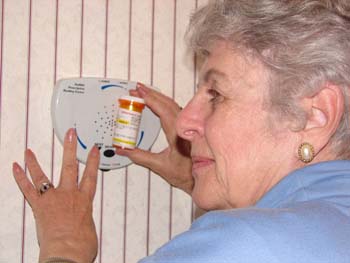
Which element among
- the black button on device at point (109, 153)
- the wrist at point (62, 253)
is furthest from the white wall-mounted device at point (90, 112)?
the wrist at point (62, 253)

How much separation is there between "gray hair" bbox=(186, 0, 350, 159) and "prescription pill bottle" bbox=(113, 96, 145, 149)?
422mm

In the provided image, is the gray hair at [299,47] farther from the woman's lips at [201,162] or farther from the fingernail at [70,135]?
the fingernail at [70,135]

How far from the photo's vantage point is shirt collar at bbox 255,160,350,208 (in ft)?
2.80

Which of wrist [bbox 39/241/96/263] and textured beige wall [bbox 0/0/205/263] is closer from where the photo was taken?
wrist [bbox 39/241/96/263]

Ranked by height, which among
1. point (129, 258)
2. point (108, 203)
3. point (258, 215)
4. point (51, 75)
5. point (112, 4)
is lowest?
point (129, 258)

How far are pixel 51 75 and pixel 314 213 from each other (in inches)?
29.5

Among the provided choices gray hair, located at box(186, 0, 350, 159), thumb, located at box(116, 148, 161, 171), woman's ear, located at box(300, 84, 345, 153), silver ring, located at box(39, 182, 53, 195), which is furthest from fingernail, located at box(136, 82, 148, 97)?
woman's ear, located at box(300, 84, 345, 153)

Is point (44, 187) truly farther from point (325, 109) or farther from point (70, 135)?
point (325, 109)

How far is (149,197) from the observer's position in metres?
1.46

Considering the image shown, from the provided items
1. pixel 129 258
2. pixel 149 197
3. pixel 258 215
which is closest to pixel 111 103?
pixel 149 197

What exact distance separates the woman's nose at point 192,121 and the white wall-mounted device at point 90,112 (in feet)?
1.01

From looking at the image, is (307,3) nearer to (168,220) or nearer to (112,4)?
(112,4)

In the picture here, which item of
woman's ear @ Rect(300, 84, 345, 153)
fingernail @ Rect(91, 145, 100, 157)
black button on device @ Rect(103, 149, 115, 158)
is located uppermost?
woman's ear @ Rect(300, 84, 345, 153)

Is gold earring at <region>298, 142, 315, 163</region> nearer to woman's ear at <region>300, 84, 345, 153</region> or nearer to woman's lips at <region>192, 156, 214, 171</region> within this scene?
woman's ear at <region>300, 84, 345, 153</region>
